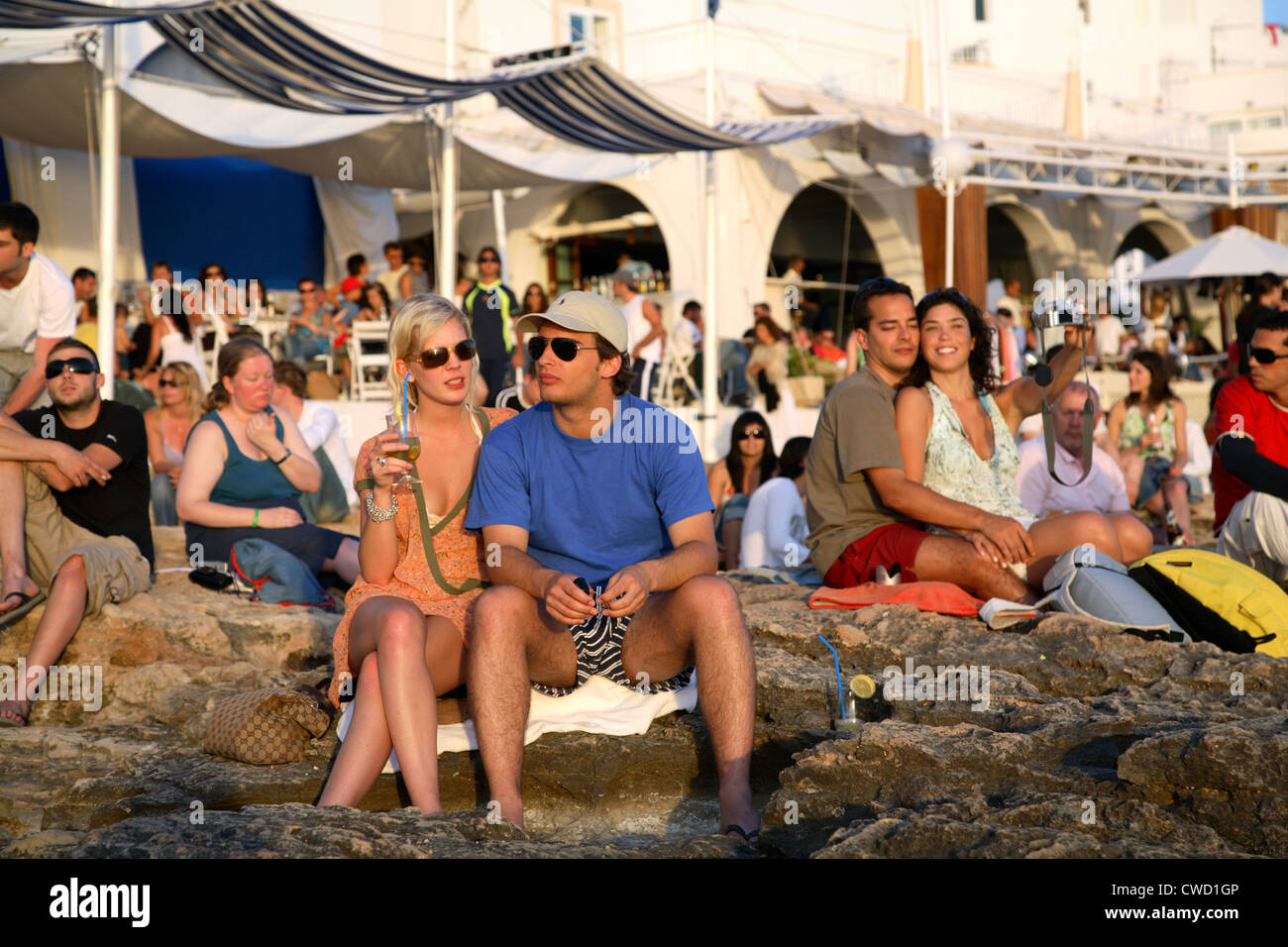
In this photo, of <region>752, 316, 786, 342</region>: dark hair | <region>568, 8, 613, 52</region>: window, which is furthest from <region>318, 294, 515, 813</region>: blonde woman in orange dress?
<region>568, 8, 613, 52</region>: window

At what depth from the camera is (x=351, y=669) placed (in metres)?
3.24

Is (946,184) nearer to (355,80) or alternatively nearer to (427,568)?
(355,80)

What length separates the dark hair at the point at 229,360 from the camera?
5.28 metres

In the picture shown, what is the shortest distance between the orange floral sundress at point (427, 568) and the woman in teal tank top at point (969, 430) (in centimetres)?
185

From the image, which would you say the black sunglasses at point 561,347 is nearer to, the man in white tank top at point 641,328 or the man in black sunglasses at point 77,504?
the man in black sunglasses at point 77,504

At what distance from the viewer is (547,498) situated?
330cm

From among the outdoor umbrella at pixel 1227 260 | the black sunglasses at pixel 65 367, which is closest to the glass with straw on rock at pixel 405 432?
the black sunglasses at pixel 65 367

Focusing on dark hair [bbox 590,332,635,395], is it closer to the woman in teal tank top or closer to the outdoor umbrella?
the woman in teal tank top

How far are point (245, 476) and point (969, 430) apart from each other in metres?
3.02

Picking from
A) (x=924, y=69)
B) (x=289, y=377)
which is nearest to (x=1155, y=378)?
(x=289, y=377)

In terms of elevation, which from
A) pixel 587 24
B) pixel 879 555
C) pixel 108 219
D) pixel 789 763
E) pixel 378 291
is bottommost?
pixel 789 763
